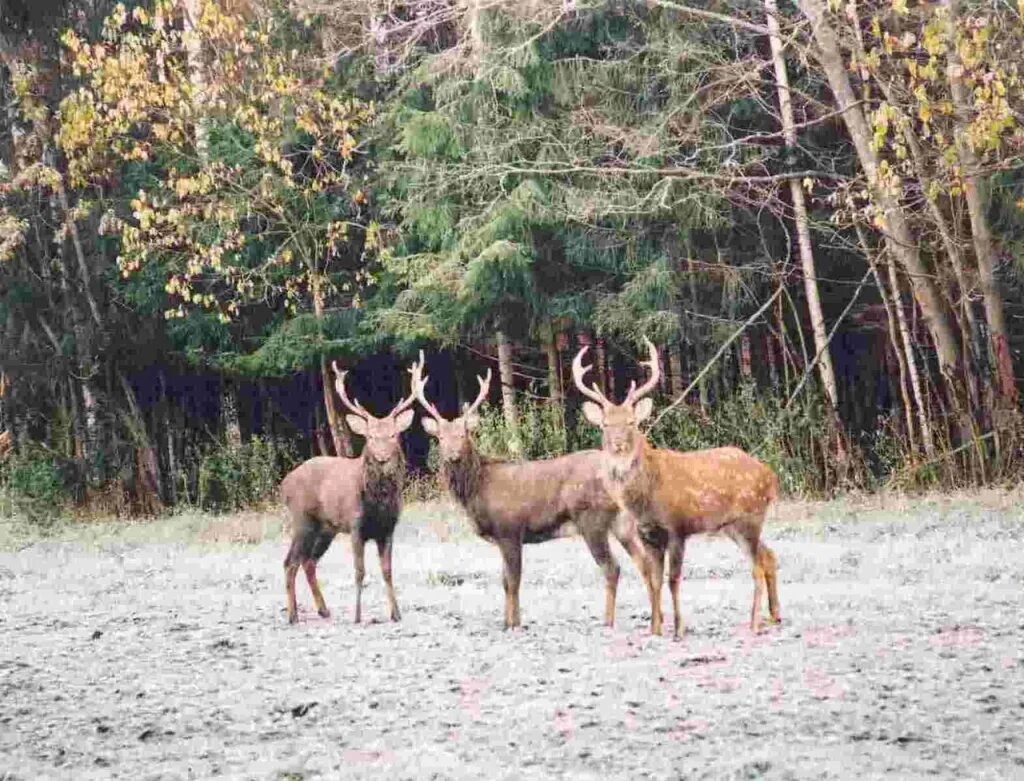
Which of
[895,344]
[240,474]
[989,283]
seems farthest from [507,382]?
[989,283]

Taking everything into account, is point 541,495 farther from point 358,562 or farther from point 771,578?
point 771,578

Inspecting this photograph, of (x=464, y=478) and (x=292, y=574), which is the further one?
(x=292, y=574)

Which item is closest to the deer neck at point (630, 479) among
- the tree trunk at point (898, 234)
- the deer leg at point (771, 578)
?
the deer leg at point (771, 578)

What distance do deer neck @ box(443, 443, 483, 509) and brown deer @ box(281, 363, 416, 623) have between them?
322 mm

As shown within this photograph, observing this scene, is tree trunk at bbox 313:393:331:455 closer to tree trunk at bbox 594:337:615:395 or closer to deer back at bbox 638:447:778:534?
tree trunk at bbox 594:337:615:395

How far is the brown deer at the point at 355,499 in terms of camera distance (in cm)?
842

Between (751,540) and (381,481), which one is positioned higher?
(381,481)

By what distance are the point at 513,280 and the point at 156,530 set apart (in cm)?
435

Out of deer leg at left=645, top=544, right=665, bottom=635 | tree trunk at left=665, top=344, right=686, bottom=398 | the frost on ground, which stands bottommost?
the frost on ground

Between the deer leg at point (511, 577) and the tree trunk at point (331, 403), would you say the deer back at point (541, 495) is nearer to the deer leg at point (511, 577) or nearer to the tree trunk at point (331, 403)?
the deer leg at point (511, 577)

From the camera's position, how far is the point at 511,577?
26.6 feet

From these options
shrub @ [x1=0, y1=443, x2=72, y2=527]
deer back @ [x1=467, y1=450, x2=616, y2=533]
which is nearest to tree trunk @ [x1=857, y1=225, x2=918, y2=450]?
deer back @ [x1=467, y1=450, x2=616, y2=533]

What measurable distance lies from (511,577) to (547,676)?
1.46 m

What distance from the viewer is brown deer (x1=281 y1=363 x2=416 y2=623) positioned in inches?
332
